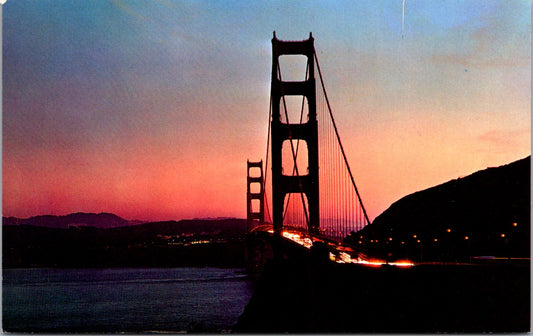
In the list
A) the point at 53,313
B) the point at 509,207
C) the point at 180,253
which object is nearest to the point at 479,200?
the point at 509,207

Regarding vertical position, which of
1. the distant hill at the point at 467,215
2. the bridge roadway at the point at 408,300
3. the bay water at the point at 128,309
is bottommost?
the bay water at the point at 128,309

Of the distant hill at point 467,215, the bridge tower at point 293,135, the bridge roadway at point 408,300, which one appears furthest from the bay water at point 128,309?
A: the bridge roadway at point 408,300

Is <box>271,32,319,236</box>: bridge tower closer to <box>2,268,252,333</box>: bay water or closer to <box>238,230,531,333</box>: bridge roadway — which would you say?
<box>2,268,252,333</box>: bay water

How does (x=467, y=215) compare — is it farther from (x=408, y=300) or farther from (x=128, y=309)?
(x=408, y=300)

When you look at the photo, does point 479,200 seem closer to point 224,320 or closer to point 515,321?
point 224,320

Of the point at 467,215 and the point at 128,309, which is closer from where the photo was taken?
the point at 128,309

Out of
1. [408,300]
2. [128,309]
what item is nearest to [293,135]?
[128,309]

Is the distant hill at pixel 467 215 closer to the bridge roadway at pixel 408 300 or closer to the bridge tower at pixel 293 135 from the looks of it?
the bridge tower at pixel 293 135
